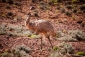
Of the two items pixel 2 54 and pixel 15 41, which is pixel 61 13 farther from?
pixel 2 54

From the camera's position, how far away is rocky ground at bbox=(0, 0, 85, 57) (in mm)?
7157

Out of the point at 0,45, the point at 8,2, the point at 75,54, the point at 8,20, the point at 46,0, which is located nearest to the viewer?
the point at 75,54

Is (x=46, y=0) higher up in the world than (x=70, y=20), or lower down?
higher up

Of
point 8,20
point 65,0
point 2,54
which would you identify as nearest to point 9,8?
point 8,20

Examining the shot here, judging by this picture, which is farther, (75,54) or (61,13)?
(61,13)

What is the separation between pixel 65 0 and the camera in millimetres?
20094

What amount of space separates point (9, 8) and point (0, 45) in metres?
9.85

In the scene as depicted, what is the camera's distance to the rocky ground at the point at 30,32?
7.16 metres

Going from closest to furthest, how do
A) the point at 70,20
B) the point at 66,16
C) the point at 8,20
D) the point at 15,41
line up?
the point at 15,41 → the point at 8,20 → the point at 70,20 → the point at 66,16

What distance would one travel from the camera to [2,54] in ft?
18.9

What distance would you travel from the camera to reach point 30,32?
9.69 m

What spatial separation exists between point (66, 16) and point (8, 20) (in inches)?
232

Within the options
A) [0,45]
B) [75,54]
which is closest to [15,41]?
[0,45]

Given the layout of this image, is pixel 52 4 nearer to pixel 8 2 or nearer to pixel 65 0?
pixel 65 0
